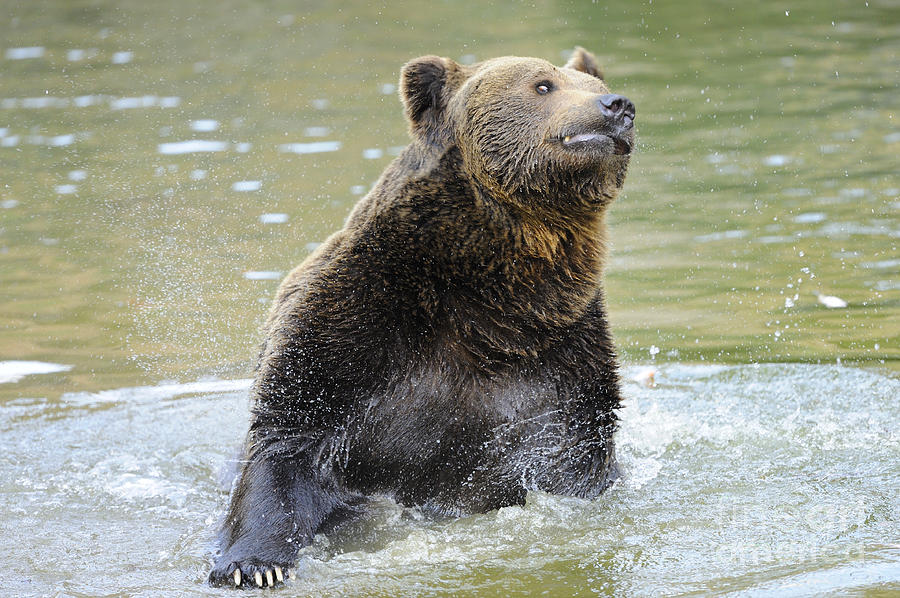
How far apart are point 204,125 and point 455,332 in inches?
408

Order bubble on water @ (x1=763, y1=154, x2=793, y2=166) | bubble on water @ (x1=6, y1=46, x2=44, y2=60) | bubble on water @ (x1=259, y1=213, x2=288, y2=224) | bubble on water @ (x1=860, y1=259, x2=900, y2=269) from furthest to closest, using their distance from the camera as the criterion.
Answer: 1. bubble on water @ (x1=6, y1=46, x2=44, y2=60)
2. bubble on water @ (x1=763, y1=154, x2=793, y2=166)
3. bubble on water @ (x1=259, y1=213, x2=288, y2=224)
4. bubble on water @ (x1=860, y1=259, x2=900, y2=269)

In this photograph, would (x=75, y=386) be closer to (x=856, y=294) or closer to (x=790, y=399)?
(x=790, y=399)

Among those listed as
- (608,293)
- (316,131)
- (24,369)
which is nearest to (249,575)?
(24,369)

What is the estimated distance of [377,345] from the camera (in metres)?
5.62

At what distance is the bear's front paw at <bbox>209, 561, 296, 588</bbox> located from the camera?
5289mm

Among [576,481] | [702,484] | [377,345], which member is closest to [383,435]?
[377,345]

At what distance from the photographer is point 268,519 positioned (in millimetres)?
5395

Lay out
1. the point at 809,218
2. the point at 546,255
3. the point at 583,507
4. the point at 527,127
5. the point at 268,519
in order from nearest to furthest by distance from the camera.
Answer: the point at 268,519 → the point at 527,127 → the point at 546,255 → the point at 583,507 → the point at 809,218

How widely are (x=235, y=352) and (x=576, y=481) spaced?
12.4 feet

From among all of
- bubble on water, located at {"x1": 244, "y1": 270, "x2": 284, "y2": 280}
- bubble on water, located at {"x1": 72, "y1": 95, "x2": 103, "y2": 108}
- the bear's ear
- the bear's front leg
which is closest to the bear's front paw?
the bear's front leg

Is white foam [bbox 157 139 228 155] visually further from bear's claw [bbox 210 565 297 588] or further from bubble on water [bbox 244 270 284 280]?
bear's claw [bbox 210 565 297 588]

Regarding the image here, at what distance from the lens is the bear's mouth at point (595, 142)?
5.38 meters

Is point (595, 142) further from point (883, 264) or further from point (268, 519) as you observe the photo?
point (883, 264)

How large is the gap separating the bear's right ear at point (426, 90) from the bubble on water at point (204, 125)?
9470 mm
